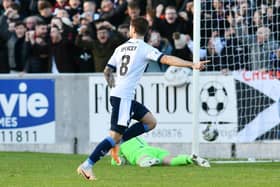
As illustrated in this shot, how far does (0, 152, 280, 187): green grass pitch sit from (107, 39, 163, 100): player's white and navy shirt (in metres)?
1.14

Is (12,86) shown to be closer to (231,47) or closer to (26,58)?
(26,58)

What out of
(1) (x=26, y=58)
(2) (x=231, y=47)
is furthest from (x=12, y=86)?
(2) (x=231, y=47)

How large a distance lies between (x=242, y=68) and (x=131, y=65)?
618 centimetres

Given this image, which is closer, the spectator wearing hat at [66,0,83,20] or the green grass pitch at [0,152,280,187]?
the green grass pitch at [0,152,280,187]

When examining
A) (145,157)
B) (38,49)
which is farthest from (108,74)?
(38,49)

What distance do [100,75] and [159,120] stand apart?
150cm

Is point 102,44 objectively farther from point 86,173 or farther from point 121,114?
point 86,173

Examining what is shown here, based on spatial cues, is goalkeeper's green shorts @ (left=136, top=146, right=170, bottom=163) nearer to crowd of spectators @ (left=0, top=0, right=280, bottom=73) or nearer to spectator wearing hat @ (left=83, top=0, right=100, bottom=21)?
crowd of spectators @ (left=0, top=0, right=280, bottom=73)

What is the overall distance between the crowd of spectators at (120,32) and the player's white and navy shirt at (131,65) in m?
4.42

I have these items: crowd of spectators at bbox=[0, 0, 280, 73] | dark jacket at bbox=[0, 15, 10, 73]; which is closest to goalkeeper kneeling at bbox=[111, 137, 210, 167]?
crowd of spectators at bbox=[0, 0, 280, 73]

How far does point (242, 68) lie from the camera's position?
1888cm

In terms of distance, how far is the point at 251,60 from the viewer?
1825 centimetres

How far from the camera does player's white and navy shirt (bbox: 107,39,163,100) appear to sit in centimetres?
1298

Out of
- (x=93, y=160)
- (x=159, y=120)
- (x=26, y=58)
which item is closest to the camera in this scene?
(x=93, y=160)
